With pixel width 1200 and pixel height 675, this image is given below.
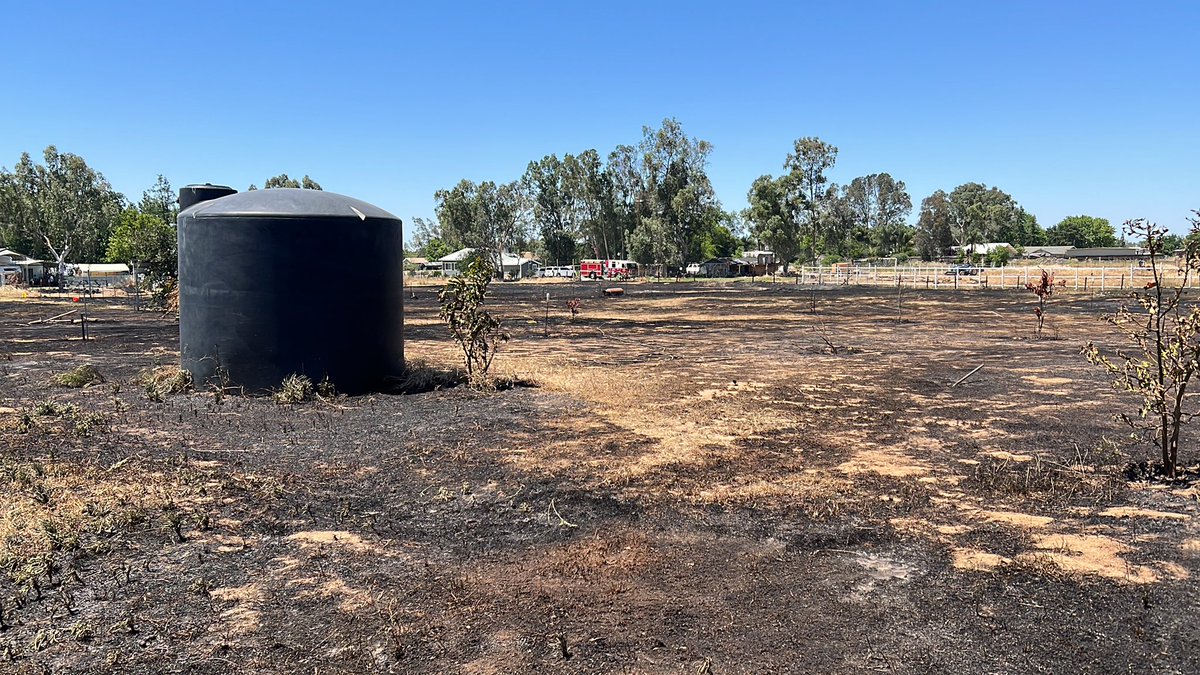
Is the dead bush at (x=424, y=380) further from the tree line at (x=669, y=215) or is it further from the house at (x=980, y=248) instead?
the house at (x=980, y=248)

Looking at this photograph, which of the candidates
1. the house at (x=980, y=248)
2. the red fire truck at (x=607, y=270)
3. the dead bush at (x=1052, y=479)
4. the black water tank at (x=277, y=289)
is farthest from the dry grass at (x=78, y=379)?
the house at (x=980, y=248)

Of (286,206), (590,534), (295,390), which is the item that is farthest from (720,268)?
(590,534)

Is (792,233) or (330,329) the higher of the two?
(792,233)

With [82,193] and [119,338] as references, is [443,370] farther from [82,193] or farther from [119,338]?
[82,193]

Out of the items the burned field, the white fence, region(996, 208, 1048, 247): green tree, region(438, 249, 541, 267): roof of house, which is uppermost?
region(996, 208, 1048, 247): green tree

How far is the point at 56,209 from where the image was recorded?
7550 cm

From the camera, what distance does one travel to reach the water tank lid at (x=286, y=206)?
11125 mm

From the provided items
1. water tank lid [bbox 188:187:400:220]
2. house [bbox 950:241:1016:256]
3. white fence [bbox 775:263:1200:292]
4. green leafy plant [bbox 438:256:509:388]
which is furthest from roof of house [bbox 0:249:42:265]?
house [bbox 950:241:1016:256]

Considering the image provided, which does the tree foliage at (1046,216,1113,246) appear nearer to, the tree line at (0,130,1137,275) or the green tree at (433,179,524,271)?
the tree line at (0,130,1137,275)

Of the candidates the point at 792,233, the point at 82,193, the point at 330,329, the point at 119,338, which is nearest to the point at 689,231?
the point at 792,233

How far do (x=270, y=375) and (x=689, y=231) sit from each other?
79506 mm

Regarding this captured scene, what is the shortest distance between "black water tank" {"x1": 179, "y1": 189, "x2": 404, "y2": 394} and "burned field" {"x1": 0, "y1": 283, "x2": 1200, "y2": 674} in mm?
667

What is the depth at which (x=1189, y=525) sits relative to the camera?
228 inches

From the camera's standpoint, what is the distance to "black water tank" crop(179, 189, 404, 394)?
11094 millimetres
